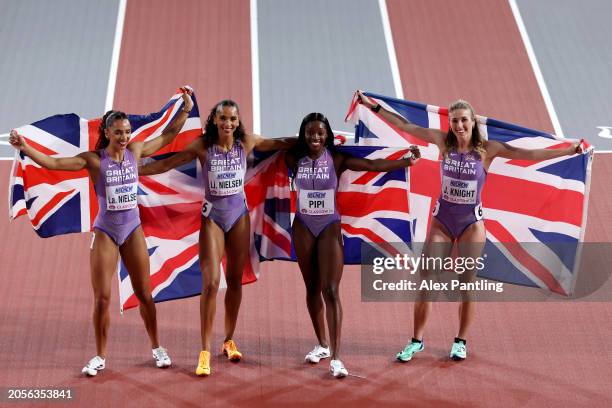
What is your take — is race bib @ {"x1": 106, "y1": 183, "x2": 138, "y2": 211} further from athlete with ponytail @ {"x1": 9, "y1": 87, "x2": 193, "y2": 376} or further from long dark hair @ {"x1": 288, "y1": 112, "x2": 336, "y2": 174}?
long dark hair @ {"x1": 288, "y1": 112, "x2": 336, "y2": 174}

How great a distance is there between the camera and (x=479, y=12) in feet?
45.8

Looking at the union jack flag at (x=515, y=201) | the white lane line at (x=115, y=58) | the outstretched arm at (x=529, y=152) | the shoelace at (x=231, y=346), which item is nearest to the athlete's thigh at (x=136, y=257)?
the shoelace at (x=231, y=346)

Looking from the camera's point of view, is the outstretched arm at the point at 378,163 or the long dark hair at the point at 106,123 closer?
the long dark hair at the point at 106,123

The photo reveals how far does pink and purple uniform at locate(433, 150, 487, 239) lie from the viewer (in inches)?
296

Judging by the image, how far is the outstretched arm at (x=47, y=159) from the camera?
7133 mm

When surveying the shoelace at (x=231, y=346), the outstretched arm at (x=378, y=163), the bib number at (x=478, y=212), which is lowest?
the shoelace at (x=231, y=346)

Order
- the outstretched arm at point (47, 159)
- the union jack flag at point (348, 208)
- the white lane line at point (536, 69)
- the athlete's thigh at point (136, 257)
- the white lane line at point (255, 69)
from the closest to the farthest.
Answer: the outstretched arm at point (47, 159), the athlete's thigh at point (136, 257), the union jack flag at point (348, 208), the white lane line at point (255, 69), the white lane line at point (536, 69)

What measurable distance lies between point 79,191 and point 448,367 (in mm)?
3052

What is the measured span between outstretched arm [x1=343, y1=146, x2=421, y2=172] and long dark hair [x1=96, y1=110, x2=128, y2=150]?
164cm

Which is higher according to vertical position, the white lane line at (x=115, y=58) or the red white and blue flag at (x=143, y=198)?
the white lane line at (x=115, y=58)

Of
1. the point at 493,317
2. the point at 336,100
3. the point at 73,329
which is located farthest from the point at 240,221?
the point at 336,100

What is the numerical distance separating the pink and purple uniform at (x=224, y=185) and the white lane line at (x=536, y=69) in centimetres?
510

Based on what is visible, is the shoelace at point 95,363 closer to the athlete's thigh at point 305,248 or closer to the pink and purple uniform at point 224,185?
the pink and purple uniform at point 224,185

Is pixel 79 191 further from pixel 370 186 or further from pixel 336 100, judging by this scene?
pixel 336 100
